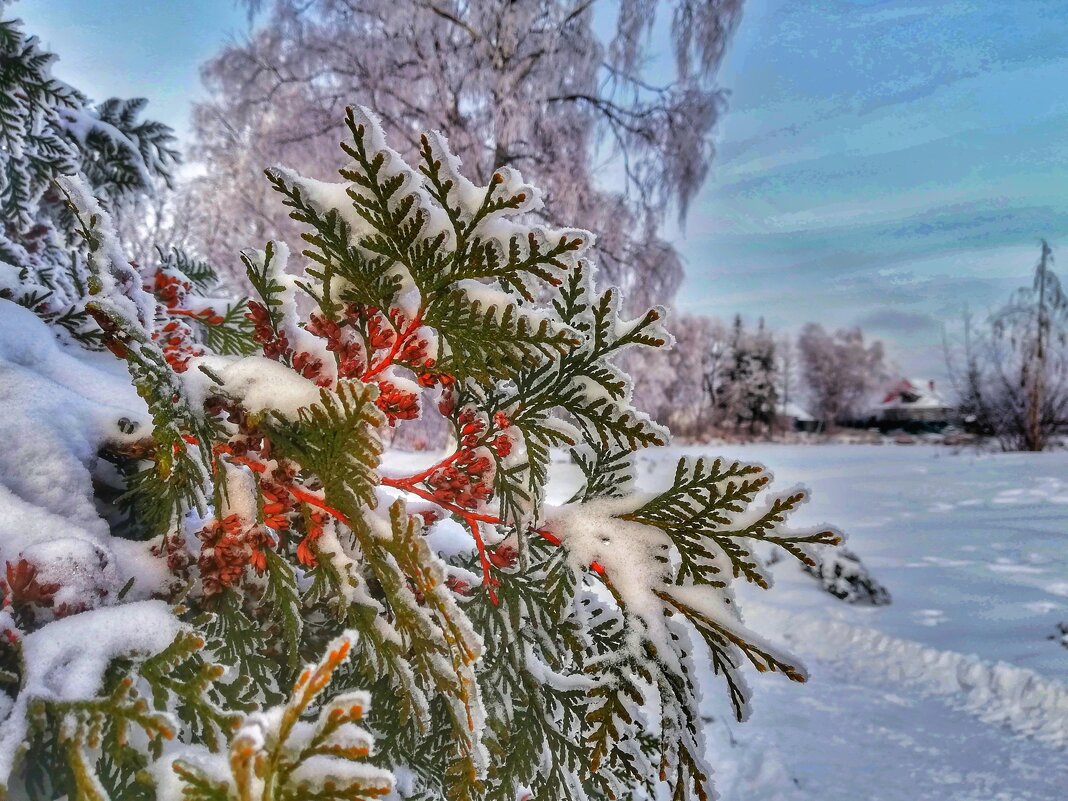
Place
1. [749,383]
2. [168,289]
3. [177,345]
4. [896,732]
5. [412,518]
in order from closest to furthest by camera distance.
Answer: [412,518], [177,345], [168,289], [896,732], [749,383]

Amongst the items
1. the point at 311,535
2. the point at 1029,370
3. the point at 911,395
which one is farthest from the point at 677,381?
the point at 911,395

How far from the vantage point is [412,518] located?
1.89ft

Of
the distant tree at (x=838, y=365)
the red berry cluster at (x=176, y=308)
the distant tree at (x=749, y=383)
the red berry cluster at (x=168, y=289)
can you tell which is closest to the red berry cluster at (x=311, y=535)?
the red berry cluster at (x=176, y=308)

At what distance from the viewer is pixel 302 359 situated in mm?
756

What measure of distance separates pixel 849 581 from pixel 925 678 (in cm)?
140

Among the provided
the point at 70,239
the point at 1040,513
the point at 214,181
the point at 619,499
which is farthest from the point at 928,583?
the point at 214,181

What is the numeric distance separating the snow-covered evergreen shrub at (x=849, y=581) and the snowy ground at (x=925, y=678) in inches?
4.9

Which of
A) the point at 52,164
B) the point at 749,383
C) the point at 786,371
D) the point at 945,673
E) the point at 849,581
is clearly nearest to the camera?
the point at 52,164

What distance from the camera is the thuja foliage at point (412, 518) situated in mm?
602

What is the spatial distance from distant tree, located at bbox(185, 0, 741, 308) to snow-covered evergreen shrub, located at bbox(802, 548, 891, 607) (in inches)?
144

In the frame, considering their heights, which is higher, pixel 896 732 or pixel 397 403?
pixel 397 403

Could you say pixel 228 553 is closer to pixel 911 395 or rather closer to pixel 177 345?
pixel 177 345

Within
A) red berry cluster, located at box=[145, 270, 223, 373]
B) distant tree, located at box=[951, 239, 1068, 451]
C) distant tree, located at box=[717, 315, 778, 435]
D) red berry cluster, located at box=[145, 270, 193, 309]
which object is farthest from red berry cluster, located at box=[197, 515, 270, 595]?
distant tree, located at box=[717, 315, 778, 435]

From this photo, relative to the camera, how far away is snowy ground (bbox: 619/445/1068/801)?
12.0 feet
